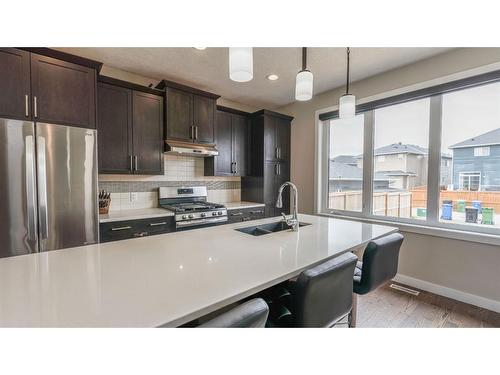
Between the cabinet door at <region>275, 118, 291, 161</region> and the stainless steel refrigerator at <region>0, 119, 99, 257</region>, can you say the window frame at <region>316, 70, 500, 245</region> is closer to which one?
the cabinet door at <region>275, 118, 291, 161</region>

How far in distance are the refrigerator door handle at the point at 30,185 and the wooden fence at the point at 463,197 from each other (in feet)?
12.7

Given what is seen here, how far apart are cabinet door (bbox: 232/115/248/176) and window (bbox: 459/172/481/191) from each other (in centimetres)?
278

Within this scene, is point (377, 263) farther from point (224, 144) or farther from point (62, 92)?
point (62, 92)

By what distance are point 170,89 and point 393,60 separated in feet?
8.78

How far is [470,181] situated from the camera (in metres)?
2.39

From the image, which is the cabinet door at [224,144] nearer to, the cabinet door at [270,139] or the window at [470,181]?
the cabinet door at [270,139]

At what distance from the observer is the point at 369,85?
302 cm

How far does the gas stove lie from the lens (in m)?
2.78

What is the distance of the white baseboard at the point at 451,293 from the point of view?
85.4 inches

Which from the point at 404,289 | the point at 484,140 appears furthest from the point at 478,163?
the point at 404,289

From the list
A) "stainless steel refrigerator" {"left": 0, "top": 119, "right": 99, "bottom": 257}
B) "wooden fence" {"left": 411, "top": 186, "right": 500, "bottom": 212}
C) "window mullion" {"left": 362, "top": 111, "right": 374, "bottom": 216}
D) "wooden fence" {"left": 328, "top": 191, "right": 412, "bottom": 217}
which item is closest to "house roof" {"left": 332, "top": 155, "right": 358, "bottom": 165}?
"window mullion" {"left": 362, "top": 111, "right": 374, "bottom": 216}
